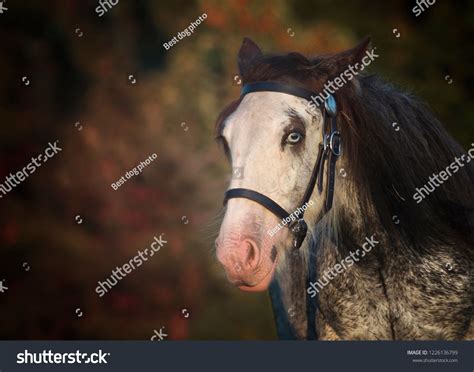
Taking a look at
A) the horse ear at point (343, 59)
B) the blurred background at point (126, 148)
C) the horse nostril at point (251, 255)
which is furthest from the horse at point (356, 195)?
the blurred background at point (126, 148)

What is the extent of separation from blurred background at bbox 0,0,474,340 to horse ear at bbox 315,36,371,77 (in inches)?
102

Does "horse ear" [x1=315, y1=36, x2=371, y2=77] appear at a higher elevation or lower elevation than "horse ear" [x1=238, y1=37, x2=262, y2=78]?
lower

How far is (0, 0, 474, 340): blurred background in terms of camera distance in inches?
239

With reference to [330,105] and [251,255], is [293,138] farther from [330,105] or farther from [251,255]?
[251,255]

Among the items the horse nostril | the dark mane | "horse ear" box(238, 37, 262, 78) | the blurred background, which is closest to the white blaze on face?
the horse nostril

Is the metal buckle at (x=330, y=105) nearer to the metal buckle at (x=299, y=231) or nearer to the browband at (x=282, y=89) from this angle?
the browband at (x=282, y=89)

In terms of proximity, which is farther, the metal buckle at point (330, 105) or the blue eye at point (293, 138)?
the metal buckle at point (330, 105)

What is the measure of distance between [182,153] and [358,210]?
10.1 feet

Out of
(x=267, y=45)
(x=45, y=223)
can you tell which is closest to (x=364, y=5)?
(x=267, y=45)

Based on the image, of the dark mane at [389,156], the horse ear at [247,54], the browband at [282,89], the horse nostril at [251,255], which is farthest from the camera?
the horse ear at [247,54]

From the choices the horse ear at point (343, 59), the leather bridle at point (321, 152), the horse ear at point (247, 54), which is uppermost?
the horse ear at point (247, 54)

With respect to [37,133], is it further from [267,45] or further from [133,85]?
[267,45]

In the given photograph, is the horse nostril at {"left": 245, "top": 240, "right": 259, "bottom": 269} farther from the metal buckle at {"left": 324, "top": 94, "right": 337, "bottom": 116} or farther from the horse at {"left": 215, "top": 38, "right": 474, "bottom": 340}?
the metal buckle at {"left": 324, "top": 94, "right": 337, "bottom": 116}

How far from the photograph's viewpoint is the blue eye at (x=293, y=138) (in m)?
3.12
